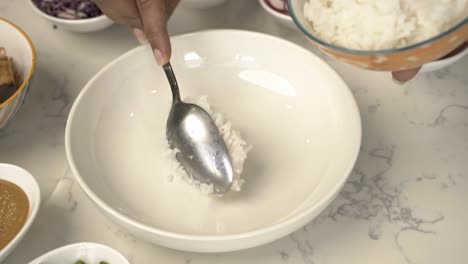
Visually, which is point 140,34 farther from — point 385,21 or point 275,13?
point 385,21

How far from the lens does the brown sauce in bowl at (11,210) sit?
883mm

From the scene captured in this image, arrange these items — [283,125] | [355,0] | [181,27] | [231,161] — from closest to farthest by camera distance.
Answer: [355,0], [231,161], [283,125], [181,27]

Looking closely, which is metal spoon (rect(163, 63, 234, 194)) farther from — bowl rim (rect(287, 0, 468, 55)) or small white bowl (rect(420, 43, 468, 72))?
small white bowl (rect(420, 43, 468, 72))

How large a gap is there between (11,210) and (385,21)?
2.19 ft

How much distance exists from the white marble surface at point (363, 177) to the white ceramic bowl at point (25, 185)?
0.26 feet

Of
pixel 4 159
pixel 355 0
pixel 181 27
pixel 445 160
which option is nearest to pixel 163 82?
pixel 181 27

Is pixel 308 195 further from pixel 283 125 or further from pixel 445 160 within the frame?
pixel 445 160

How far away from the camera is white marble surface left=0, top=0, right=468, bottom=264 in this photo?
0.90m

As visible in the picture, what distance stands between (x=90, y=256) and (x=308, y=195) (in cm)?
36

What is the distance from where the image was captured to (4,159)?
42.6 inches

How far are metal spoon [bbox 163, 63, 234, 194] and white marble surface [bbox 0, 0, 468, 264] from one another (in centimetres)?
13

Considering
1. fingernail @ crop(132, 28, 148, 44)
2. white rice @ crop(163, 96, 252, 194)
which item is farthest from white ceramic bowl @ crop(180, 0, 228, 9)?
white rice @ crop(163, 96, 252, 194)

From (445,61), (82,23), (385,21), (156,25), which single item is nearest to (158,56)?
(156,25)

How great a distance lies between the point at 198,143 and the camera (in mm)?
969
